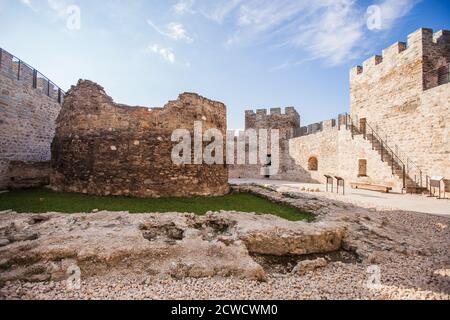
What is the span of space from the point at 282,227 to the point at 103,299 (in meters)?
3.18

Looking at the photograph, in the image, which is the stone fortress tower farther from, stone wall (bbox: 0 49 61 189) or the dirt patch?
stone wall (bbox: 0 49 61 189)

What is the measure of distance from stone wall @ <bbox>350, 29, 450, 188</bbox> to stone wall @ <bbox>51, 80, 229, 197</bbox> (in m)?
10.2

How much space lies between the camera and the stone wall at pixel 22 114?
31.1 feet

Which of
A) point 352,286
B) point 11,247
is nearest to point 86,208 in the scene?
point 11,247

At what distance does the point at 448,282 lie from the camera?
3.07 m

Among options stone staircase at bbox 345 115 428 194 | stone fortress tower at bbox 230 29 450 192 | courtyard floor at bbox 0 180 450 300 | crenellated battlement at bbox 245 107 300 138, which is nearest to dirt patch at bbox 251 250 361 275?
courtyard floor at bbox 0 180 450 300

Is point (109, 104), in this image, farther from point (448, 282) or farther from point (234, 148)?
point (234, 148)

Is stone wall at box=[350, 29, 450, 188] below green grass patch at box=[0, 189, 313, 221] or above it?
above

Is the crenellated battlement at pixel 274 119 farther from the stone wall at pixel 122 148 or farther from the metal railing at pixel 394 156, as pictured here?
the stone wall at pixel 122 148

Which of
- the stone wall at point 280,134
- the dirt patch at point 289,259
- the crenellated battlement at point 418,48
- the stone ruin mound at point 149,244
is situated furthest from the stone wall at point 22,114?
the crenellated battlement at point 418,48

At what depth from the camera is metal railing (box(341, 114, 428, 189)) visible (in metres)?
10.8

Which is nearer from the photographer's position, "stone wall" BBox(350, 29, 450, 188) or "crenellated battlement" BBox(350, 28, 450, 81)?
"stone wall" BBox(350, 29, 450, 188)

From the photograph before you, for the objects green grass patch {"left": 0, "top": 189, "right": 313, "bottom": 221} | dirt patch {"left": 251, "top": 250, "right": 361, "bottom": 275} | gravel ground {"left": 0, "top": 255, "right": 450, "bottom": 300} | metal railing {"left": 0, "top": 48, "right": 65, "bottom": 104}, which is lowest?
dirt patch {"left": 251, "top": 250, "right": 361, "bottom": 275}

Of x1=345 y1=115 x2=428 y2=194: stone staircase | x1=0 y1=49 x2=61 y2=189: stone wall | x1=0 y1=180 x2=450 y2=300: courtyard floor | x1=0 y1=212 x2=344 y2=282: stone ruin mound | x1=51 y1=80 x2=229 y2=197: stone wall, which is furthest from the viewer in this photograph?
x1=345 y1=115 x2=428 y2=194: stone staircase
